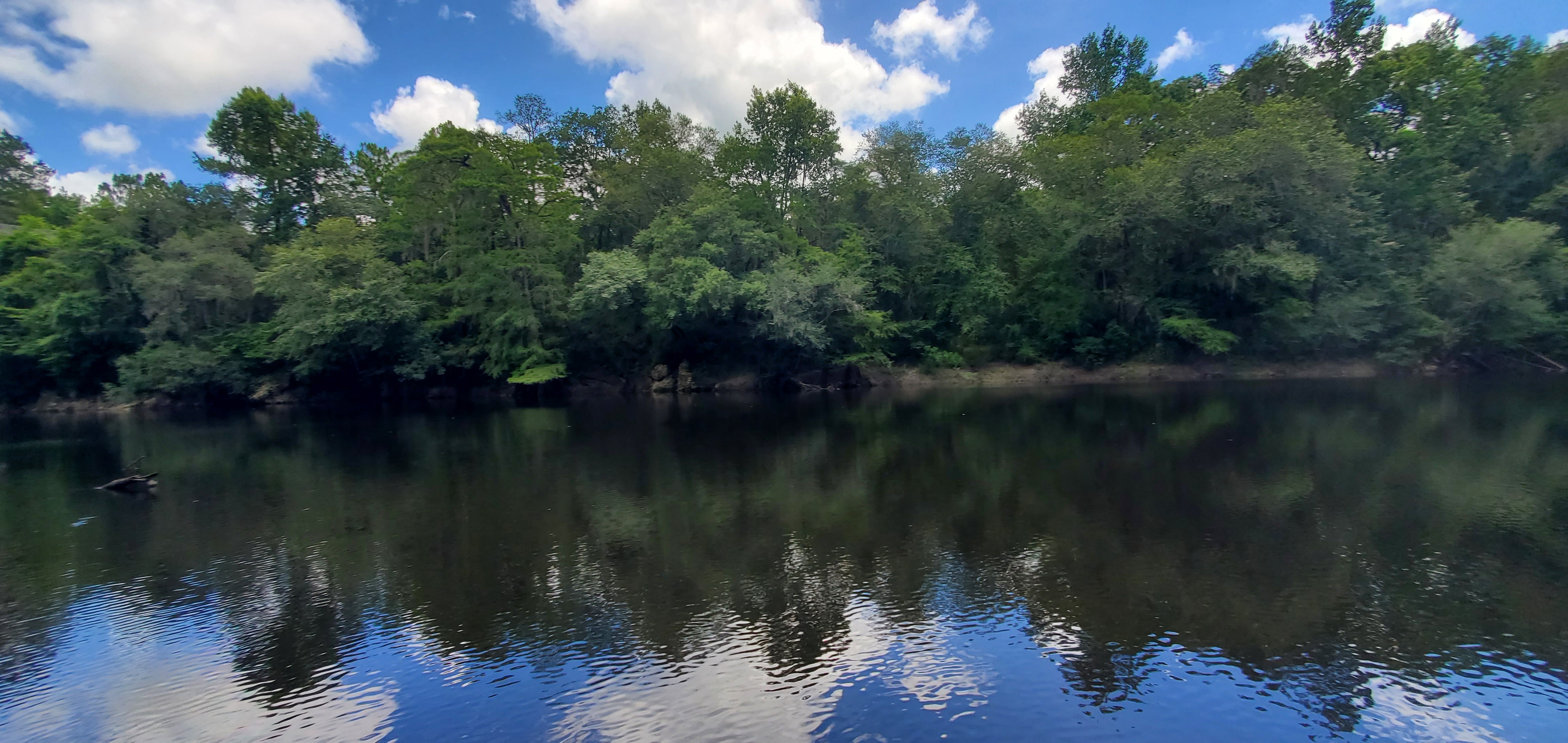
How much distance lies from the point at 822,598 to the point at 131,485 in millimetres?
15876

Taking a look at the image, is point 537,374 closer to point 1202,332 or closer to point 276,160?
point 276,160

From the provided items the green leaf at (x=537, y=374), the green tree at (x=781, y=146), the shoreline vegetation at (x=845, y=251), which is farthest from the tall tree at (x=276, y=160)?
the green tree at (x=781, y=146)

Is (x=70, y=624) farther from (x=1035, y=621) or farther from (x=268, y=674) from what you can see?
(x=1035, y=621)

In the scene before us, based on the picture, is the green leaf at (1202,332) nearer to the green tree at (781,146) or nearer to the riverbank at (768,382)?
the riverbank at (768,382)

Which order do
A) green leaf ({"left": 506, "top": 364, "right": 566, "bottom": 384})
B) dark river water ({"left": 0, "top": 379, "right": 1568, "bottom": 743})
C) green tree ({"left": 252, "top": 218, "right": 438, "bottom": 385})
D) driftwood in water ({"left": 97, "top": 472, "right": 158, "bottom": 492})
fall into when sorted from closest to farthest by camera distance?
1. dark river water ({"left": 0, "top": 379, "right": 1568, "bottom": 743})
2. driftwood in water ({"left": 97, "top": 472, "right": 158, "bottom": 492})
3. green tree ({"left": 252, "top": 218, "right": 438, "bottom": 385})
4. green leaf ({"left": 506, "top": 364, "right": 566, "bottom": 384})

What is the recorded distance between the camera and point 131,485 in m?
15.5

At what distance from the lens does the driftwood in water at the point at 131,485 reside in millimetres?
15344

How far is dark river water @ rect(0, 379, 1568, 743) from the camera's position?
19.5 feet

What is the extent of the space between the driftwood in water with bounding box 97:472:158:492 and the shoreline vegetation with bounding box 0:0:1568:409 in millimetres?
20679

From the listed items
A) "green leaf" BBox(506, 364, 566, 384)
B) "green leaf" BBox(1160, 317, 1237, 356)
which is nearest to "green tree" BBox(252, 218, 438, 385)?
"green leaf" BBox(506, 364, 566, 384)

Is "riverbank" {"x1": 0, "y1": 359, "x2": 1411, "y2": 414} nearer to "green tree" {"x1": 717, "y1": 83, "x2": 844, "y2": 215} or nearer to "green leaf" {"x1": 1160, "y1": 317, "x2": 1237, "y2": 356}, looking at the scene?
"green leaf" {"x1": 1160, "y1": 317, "x2": 1237, "y2": 356}

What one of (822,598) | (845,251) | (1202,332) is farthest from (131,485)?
(1202,332)

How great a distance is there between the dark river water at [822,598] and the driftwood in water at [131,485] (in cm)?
55

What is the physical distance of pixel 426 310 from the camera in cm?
3888
